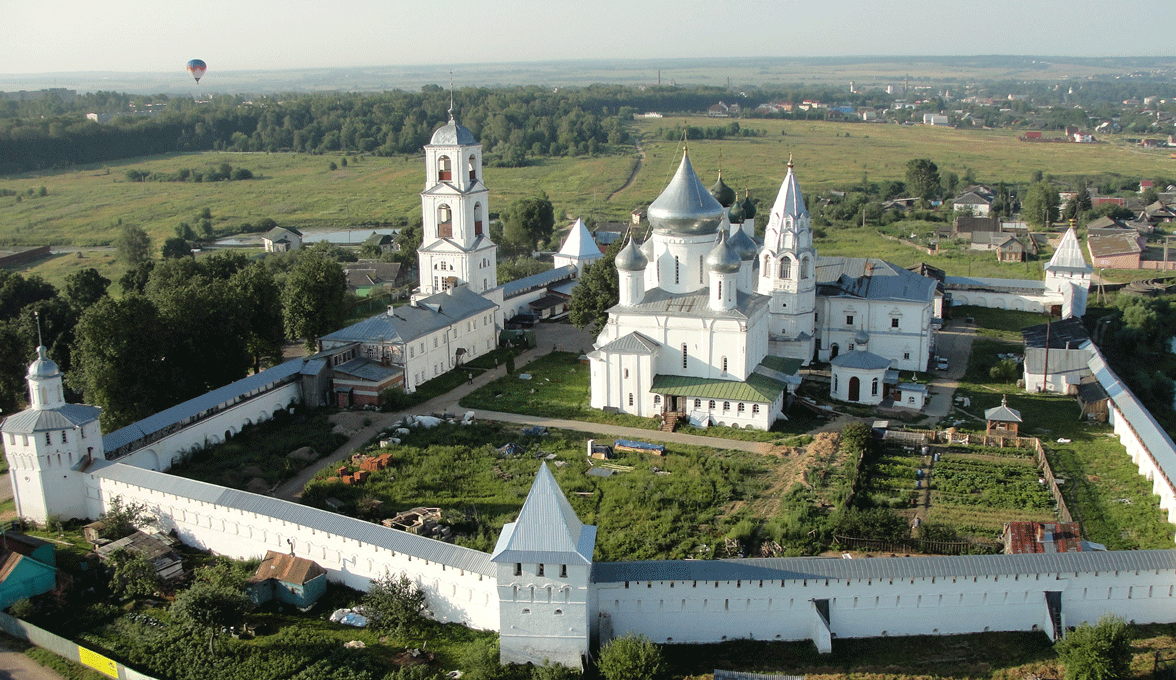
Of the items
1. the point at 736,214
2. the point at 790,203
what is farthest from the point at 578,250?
the point at 790,203

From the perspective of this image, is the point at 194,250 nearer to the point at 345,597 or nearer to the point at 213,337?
the point at 213,337

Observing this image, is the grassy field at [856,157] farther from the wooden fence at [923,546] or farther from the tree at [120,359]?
the wooden fence at [923,546]

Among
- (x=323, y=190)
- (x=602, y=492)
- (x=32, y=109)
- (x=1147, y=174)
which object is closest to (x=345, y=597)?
(x=602, y=492)

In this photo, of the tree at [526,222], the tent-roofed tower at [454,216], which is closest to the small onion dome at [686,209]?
the tent-roofed tower at [454,216]

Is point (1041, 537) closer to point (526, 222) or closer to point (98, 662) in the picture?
point (98, 662)

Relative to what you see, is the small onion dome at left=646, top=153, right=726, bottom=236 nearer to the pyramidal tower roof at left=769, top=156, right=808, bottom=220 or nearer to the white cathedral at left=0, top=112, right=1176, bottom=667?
the white cathedral at left=0, top=112, right=1176, bottom=667

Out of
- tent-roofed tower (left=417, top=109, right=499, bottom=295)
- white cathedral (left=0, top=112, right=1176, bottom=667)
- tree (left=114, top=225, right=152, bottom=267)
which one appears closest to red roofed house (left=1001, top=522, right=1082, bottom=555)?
white cathedral (left=0, top=112, right=1176, bottom=667)
